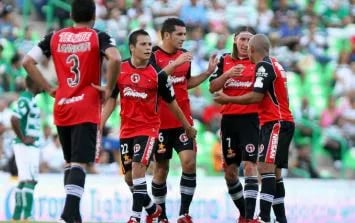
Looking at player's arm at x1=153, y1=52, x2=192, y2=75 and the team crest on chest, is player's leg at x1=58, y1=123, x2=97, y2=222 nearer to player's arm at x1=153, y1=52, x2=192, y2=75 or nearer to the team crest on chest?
the team crest on chest

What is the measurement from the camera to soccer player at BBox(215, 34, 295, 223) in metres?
14.6

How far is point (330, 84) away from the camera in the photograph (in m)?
24.8

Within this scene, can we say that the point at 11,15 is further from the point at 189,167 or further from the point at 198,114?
the point at 189,167

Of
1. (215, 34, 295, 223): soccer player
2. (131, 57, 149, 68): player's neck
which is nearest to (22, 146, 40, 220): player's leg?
(131, 57, 149, 68): player's neck

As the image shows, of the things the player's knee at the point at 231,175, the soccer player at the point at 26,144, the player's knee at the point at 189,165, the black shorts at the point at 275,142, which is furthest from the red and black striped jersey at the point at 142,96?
the soccer player at the point at 26,144

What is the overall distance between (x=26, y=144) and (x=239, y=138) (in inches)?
179

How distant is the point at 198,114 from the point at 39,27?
213 inches

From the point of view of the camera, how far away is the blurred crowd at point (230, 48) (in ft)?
72.6

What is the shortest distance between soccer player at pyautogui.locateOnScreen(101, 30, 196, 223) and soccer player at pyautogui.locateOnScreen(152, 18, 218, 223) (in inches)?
22.4

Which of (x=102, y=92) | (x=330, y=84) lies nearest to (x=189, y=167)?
(x=102, y=92)

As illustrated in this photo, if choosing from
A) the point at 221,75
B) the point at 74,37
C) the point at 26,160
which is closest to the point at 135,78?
the point at 221,75

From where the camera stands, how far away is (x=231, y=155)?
16047mm

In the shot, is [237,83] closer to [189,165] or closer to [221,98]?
[221,98]

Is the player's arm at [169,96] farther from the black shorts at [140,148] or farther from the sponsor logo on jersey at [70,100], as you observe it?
the sponsor logo on jersey at [70,100]
